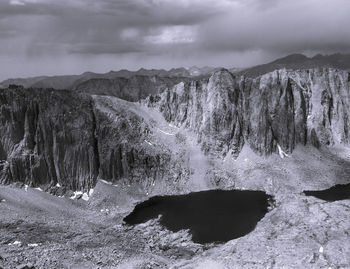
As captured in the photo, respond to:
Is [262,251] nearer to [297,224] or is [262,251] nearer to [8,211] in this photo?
[297,224]

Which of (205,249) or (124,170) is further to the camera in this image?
(124,170)

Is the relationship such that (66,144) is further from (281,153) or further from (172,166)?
(281,153)

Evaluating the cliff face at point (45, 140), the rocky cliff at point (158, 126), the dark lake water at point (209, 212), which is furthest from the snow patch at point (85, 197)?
the dark lake water at point (209, 212)

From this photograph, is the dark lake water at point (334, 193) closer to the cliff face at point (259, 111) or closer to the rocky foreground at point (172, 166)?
the rocky foreground at point (172, 166)

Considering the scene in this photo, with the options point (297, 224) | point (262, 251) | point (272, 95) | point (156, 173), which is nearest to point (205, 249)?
point (262, 251)

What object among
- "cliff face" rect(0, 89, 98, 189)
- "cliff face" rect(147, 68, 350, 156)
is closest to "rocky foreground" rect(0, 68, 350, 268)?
"cliff face" rect(0, 89, 98, 189)

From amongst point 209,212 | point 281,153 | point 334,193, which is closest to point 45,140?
point 209,212
